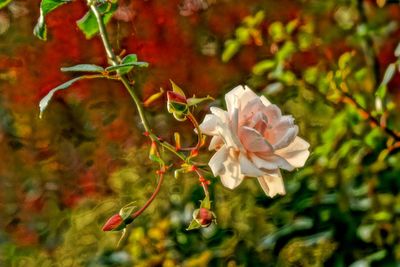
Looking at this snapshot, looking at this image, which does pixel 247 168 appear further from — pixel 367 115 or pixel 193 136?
pixel 193 136

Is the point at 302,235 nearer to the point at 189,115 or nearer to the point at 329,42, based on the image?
the point at 329,42

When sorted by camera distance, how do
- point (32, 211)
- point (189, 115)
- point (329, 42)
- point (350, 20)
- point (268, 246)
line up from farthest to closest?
point (32, 211) < point (329, 42) < point (350, 20) < point (268, 246) < point (189, 115)

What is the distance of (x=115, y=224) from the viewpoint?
627mm

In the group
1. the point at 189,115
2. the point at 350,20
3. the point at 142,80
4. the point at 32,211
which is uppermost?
the point at 189,115

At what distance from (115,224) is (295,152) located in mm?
151

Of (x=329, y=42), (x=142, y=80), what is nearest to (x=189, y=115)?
(x=329, y=42)

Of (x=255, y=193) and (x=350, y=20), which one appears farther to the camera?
(x=350, y=20)

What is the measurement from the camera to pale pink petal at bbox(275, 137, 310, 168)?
2.04 feet

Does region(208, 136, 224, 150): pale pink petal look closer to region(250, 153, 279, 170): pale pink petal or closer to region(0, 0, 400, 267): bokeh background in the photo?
region(250, 153, 279, 170): pale pink petal

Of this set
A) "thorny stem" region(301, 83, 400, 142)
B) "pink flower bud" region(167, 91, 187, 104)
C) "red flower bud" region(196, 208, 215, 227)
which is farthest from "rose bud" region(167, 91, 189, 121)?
"thorny stem" region(301, 83, 400, 142)

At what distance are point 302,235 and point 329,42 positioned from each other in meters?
0.75

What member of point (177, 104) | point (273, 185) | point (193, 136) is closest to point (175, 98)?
point (177, 104)

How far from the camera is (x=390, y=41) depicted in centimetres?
243

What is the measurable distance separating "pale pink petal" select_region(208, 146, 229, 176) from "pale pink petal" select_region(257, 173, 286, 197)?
4 centimetres
